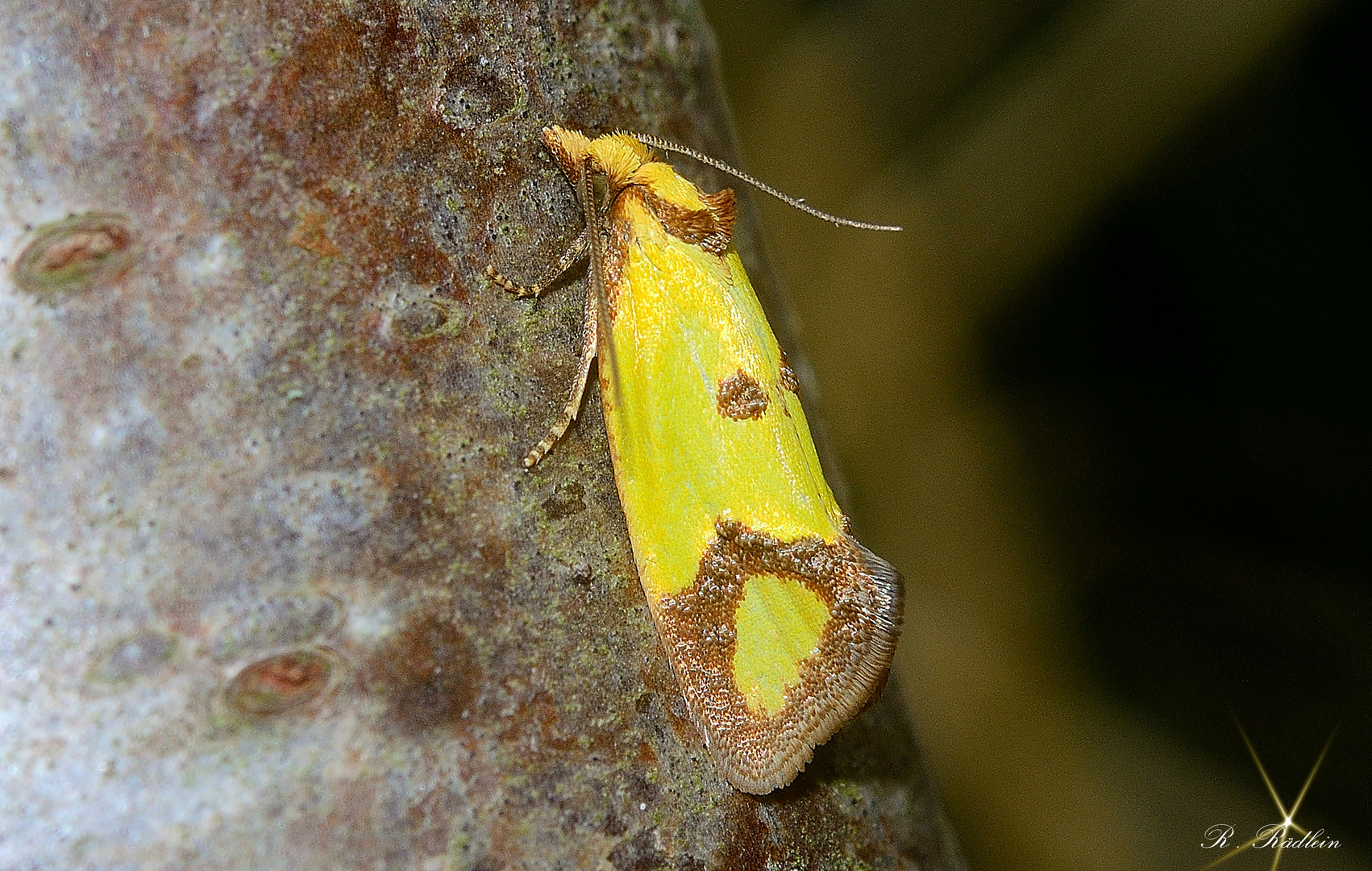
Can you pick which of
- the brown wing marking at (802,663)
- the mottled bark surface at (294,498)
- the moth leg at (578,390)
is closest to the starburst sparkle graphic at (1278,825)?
the brown wing marking at (802,663)

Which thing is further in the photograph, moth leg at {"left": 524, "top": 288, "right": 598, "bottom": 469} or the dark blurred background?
the dark blurred background

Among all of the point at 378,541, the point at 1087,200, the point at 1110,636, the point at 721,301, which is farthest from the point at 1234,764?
the point at 378,541

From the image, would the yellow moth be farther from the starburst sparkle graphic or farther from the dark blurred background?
the starburst sparkle graphic

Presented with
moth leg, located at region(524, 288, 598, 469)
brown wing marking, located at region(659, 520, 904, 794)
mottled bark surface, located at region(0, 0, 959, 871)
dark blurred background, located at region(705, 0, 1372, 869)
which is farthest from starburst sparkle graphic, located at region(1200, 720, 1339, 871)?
moth leg, located at region(524, 288, 598, 469)

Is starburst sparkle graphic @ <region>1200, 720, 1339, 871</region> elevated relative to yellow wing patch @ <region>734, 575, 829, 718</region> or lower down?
lower down

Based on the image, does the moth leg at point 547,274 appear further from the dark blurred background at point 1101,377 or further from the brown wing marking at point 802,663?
the dark blurred background at point 1101,377

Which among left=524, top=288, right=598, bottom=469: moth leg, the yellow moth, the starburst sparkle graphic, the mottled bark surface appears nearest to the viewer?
the mottled bark surface

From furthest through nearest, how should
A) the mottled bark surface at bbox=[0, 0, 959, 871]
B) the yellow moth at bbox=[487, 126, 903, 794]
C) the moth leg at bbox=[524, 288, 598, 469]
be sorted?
the yellow moth at bbox=[487, 126, 903, 794]
the moth leg at bbox=[524, 288, 598, 469]
the mottled bark surface at bbox=[0, 0, 959, 871]
